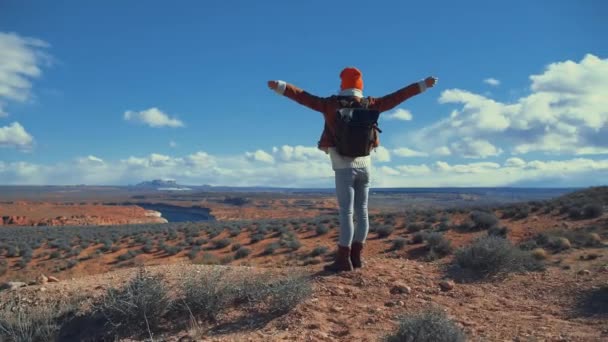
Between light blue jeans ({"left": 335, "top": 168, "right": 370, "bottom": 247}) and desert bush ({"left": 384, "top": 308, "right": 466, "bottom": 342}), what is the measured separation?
1621 millimetres

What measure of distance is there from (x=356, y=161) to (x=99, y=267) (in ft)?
55.8

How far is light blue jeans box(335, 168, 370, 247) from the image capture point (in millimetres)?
5051

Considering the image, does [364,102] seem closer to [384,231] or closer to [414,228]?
[384,231]

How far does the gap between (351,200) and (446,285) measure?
162 cm

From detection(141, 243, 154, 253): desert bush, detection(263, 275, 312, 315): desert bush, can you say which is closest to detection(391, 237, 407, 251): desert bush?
detection(263, 275, 312, 315): desert bush

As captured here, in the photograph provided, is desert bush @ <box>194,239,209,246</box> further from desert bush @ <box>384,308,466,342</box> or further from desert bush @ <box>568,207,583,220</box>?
desert bush @ <box>384,308,466,342</box>

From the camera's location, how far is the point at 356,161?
5.07m

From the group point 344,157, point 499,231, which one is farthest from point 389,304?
point 499,231

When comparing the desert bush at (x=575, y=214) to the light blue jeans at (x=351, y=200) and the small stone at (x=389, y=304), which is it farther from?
the small stone at (x=389, y=304)

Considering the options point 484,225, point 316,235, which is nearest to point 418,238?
point 484,225

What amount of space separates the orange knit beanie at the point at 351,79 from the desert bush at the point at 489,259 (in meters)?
2.96

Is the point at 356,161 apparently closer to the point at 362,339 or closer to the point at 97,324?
the point at 362,339

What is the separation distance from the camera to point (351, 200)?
5070mm

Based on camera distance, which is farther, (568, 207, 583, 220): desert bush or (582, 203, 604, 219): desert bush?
(568, 207, 583, 220): desert bush
